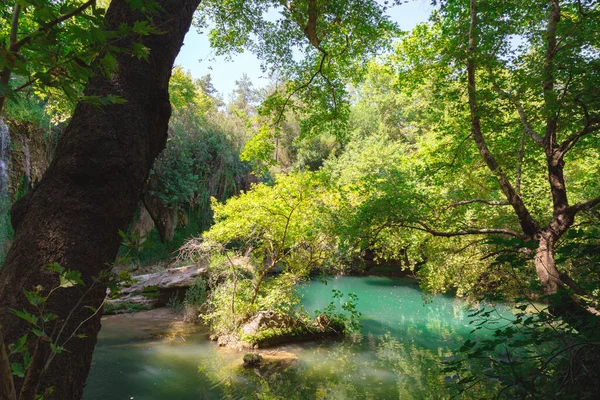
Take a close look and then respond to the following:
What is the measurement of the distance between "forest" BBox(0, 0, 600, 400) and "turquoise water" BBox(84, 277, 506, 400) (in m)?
0.05

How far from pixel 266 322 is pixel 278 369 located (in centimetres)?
151

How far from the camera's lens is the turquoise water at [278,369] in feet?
18.2

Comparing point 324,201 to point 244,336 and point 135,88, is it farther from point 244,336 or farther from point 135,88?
point 135,88

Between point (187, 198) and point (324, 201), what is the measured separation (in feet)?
30.0

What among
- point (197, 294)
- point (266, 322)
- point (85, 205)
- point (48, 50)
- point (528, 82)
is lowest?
point (266, 322)

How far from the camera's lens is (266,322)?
7.89m

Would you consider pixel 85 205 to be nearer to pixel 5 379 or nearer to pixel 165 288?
pixel 5 379

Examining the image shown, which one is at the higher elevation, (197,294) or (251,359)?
(197,294)

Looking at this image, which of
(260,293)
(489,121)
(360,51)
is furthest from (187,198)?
(489,121)

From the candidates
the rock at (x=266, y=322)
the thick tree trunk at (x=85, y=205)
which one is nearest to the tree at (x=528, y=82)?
the thick tree trunk at (x=85, y=205)

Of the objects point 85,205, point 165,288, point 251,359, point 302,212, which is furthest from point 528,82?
point 165,288

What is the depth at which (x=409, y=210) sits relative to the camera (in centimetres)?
560

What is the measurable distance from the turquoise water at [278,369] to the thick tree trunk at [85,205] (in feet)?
16.2

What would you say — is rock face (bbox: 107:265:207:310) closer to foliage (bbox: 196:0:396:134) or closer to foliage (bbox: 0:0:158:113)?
foliage (bbox: 196:0:396:134)
